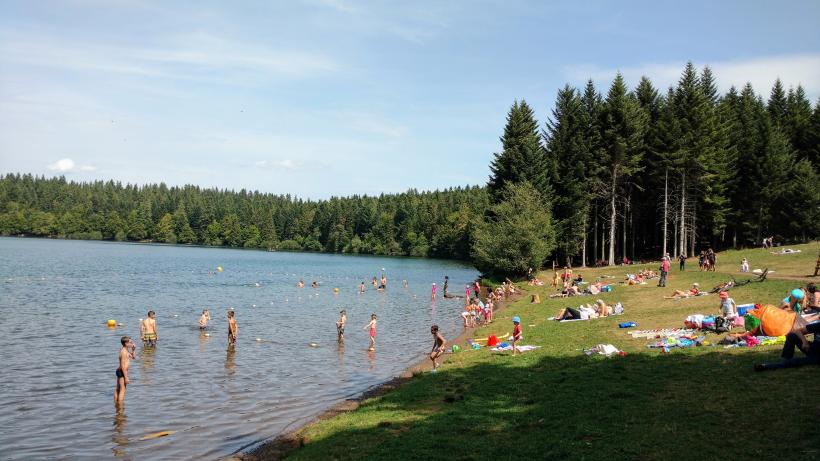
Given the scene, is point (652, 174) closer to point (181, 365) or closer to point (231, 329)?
point (231, 329)

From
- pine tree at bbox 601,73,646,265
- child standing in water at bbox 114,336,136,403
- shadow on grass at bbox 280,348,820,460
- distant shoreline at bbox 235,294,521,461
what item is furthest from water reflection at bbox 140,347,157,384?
pine tree at bbox 601,73,646,265

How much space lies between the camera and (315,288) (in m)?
66.4

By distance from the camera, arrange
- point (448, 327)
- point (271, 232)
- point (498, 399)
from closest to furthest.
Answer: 1. point (498, 399)
2. point (448, 327)
3. point (271, 232)

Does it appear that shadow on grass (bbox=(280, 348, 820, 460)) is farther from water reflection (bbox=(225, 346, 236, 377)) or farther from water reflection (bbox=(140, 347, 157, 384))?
water reflection (bbox=(140, 347, 157, 384))

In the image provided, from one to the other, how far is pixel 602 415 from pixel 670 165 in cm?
5283

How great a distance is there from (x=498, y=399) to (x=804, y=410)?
6.86 m

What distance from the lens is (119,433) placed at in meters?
16.2

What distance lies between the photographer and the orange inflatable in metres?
17.9

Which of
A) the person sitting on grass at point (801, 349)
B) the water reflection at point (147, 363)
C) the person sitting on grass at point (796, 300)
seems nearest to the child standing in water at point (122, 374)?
the water reflection at point (147, 363)

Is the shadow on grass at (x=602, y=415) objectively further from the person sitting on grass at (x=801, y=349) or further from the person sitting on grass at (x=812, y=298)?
the person sitting on grass at (x=812, y=298)

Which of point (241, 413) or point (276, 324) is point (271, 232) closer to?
point (276, 324)

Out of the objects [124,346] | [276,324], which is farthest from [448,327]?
[124,346]

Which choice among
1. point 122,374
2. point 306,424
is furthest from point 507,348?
point 122,374

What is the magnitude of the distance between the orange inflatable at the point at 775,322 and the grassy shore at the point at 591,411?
1.87m
